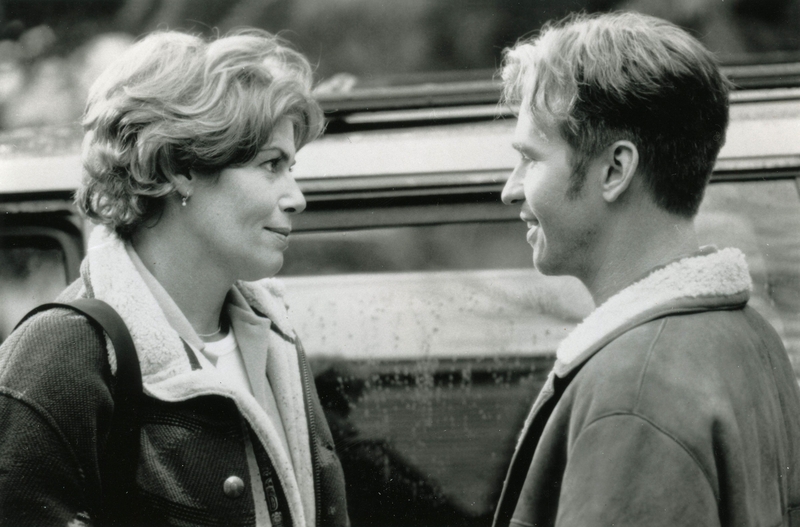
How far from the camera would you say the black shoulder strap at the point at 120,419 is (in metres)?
1.53

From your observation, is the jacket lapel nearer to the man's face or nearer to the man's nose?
the man's face

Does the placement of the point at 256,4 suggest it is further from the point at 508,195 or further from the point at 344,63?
the point at 508,195

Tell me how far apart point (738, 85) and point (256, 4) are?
157 cm

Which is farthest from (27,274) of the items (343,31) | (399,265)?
(343,31)

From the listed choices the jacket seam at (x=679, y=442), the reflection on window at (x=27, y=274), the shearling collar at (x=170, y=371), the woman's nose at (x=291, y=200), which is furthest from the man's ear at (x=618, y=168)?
the reflection on window at (x=27, y=274)

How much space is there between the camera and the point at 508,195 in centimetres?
167

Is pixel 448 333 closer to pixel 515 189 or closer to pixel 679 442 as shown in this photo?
pixel 515 189

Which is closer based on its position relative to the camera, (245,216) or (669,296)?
(669,296)

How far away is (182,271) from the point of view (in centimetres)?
181

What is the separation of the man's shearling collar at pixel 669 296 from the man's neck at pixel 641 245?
0.05 m

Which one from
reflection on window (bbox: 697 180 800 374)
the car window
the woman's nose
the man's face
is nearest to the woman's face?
the woman's nose

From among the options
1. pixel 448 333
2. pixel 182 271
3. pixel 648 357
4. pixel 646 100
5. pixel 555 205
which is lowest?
pixel 448 333

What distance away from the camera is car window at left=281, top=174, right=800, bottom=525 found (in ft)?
7.11

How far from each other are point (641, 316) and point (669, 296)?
6cm
